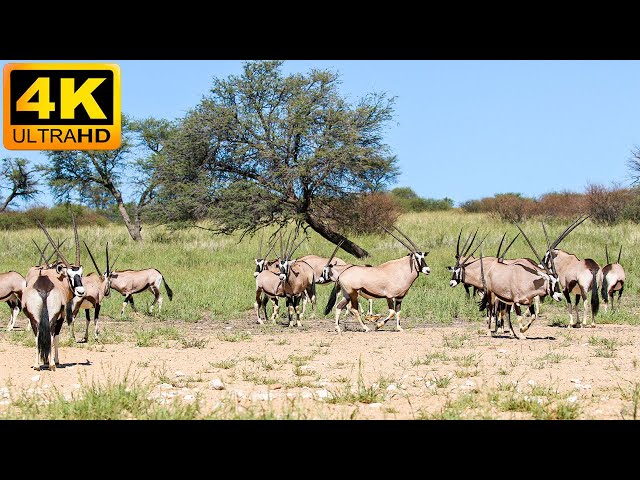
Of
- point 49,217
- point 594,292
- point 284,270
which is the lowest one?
point 594,292

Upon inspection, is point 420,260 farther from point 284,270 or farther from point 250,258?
point 250,258

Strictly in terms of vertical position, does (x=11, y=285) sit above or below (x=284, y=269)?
below

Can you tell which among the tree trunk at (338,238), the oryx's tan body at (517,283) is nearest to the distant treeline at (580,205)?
the tree trunk at (338,238)

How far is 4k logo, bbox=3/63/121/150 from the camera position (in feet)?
26.1

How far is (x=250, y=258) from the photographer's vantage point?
27.4 meters

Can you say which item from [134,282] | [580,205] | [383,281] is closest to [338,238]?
[134,282]

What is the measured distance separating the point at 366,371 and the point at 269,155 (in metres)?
17.9

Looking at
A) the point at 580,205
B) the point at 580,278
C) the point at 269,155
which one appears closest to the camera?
the point at 580,278

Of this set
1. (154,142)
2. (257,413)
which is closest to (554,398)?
(257,413)

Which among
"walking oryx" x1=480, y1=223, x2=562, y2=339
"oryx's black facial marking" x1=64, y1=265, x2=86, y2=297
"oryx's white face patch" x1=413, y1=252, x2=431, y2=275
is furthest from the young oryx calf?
"oryx's black facial marking" x1=64, y1=265, x2=86, y2=297

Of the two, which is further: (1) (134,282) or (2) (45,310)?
(1) (134,282)
